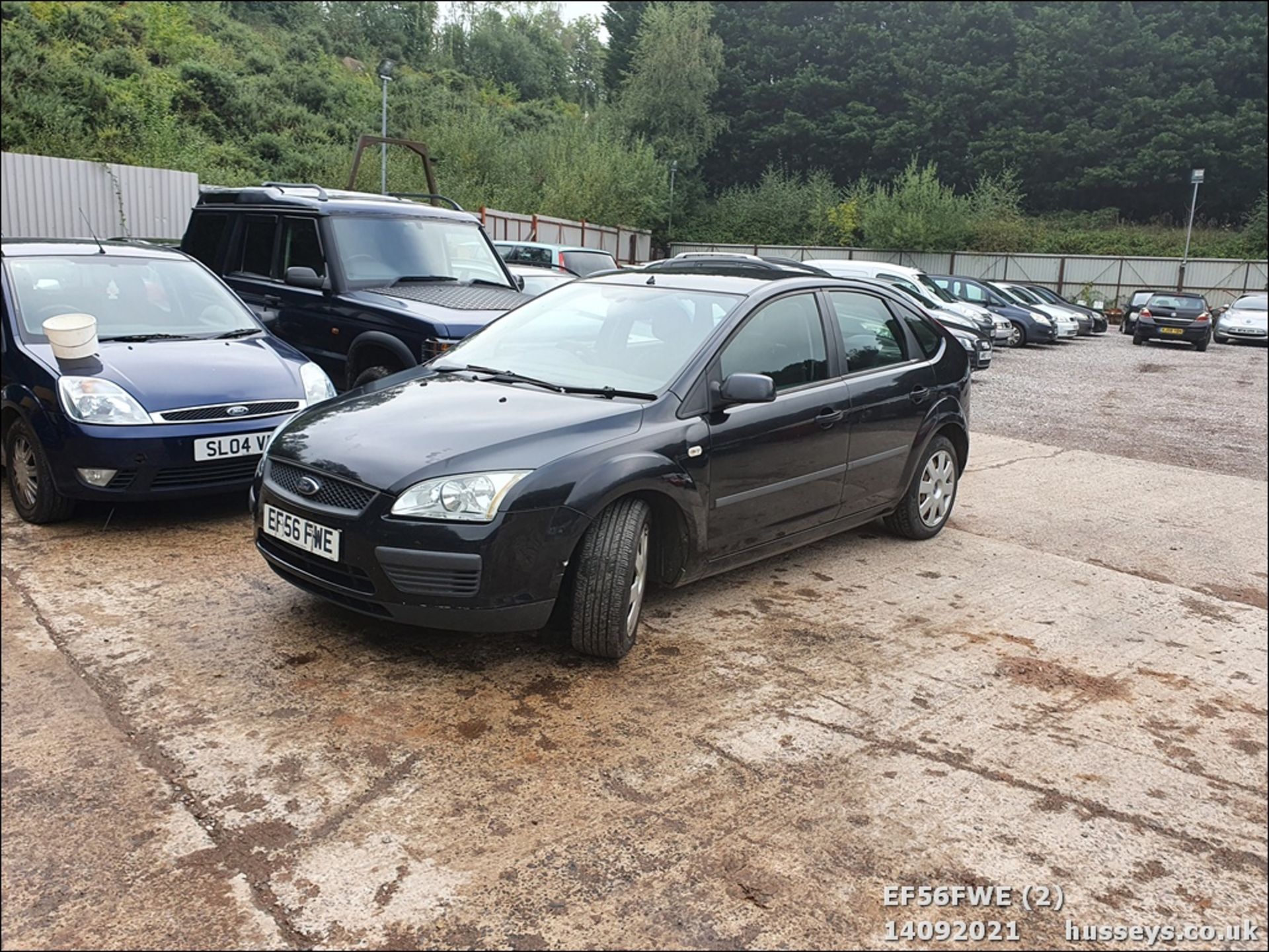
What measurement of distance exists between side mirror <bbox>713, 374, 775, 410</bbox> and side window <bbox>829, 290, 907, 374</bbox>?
1.05m

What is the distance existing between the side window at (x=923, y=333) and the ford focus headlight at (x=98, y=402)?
4.11 metres

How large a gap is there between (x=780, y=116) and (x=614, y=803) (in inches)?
2272

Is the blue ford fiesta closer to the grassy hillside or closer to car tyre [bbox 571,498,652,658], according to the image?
car tyre [bbox 571,498,652,658]

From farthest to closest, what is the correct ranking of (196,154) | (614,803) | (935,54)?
(935,54) → (196,154) → (614,803)

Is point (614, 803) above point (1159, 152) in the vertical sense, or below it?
below

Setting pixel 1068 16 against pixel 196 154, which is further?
pixel 196 154

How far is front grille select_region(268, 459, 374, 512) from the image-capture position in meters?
3.50

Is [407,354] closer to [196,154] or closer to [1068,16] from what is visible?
[1068,16]

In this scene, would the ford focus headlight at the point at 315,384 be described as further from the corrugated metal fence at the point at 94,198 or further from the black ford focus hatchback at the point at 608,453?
the corrugated metal fence at the point at 94,198

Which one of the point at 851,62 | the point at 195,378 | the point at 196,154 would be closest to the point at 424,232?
the point at 195,378

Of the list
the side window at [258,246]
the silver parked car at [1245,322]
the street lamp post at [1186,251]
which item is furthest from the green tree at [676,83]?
the side window at [258,246]

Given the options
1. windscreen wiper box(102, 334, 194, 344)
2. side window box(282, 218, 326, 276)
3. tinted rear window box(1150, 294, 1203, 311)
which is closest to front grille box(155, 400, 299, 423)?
windscreen wiper box(102, 334, 194, 344)

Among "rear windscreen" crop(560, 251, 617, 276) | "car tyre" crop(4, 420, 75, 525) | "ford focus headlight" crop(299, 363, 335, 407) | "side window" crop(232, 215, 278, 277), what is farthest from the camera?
"rear windscreen" crop(560, 251, 617, 276)

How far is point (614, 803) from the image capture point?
2803mm
